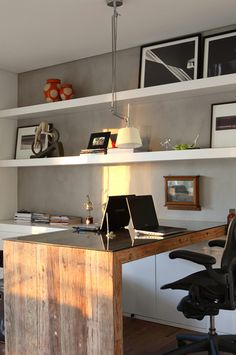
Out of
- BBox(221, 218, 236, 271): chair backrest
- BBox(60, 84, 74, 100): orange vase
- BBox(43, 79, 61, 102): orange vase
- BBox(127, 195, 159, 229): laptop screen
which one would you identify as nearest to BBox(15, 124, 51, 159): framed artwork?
BBox(43, 79, 61, 102): orange vase

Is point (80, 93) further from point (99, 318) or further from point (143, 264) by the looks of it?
point (99, 318)

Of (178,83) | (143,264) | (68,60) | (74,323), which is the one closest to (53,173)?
(68,60)

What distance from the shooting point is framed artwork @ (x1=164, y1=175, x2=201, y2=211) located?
11.7ft

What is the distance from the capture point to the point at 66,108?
415cm

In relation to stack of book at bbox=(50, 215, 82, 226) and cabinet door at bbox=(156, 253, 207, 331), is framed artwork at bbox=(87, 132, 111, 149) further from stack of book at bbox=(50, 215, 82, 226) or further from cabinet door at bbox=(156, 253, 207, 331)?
A: cabinet door at bbox=(156, 253, 207, 331)

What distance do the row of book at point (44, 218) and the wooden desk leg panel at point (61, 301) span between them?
5.30ft

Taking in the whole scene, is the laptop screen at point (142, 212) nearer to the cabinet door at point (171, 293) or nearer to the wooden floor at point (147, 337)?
the cabinet door at point (171, 293)

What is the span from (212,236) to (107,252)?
4.19 ft

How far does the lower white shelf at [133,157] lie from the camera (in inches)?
126

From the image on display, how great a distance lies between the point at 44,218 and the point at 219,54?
7.56 feet

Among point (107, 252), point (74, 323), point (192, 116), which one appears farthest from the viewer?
point (192, 116)

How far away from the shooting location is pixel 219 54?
3.49m

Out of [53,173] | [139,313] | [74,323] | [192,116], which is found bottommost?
[139,313]

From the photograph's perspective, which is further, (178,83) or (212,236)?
(178,83)
